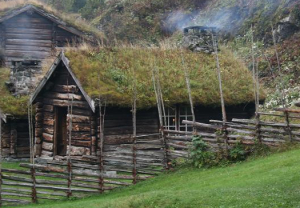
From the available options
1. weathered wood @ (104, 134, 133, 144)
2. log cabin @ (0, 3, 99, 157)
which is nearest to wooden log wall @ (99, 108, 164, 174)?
weathered wood @ (104, 134, 133, 144)

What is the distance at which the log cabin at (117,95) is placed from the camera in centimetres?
1883

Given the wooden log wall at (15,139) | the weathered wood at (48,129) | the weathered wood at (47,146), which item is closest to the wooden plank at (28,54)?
the wooden log wall at (15,139)

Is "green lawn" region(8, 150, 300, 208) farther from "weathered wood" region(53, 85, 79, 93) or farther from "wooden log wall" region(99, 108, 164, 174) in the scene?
"weathered wood" region(53, 85, 79, 93)

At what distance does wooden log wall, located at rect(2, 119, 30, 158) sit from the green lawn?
31.6ft

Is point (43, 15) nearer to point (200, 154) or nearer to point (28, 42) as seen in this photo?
point (28, 42)

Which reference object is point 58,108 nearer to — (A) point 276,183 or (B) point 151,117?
(B) point 151,117

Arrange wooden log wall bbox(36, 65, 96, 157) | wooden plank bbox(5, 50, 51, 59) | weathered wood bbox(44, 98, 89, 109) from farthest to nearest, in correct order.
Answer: wooden plank bbox(5, 50, 51, 59), weathered wood bbox(44, 98, 89, 109), wooden log wall bbox(36, 65, 96, 157)

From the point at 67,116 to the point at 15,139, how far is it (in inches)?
229

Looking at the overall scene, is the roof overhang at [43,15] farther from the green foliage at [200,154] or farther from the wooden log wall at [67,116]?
the green foliage at [200,154]

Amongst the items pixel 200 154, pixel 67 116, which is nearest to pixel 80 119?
pixel 67 116

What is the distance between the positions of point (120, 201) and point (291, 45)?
24.4 m

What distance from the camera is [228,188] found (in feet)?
38.7

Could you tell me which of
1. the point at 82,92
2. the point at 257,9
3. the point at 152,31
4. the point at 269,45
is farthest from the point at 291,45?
the point at 82,92

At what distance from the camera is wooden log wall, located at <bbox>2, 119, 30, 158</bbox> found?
24.0 meters
